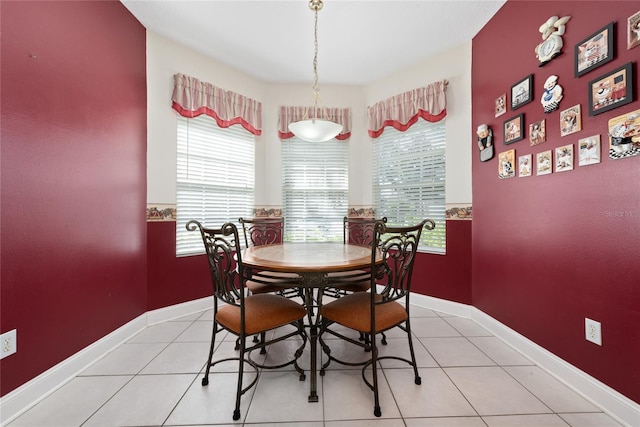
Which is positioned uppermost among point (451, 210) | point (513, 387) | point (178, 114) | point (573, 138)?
point (178, 114)

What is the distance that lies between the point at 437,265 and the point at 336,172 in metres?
1.68

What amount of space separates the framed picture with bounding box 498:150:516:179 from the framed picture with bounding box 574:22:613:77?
637 millimetres

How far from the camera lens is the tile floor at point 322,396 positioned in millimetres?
1251

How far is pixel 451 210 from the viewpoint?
2.62 meters

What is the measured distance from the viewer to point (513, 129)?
198 centimetres

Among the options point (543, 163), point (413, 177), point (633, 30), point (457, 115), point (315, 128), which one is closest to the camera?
point (633, 30)

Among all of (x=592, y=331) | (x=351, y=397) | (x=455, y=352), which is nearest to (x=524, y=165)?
(x=592, y=331)

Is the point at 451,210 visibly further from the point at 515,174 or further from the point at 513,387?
the point at 513,387

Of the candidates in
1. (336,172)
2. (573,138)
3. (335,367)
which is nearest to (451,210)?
(573,138)

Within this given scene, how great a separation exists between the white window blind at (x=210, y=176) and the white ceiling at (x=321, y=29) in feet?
2.66

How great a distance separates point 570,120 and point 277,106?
2895 mm

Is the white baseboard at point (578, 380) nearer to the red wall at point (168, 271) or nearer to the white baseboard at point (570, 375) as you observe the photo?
the white baseboard at point (570, 375)

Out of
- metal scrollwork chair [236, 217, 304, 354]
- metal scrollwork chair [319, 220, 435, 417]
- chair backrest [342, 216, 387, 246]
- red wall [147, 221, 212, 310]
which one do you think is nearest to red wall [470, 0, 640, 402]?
metal scrollwork chair [319, 220, 435, 417]

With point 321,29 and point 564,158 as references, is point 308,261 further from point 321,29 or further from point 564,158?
point 321,29
